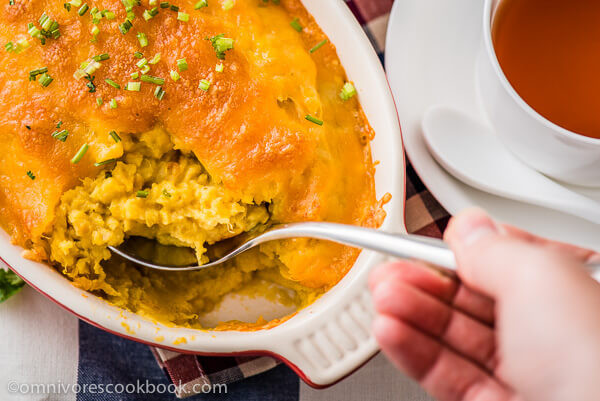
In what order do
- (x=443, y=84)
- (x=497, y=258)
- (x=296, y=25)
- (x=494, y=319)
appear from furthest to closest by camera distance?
(x=443, y=84), (x=296, y=25), (x=494, y=319), (x=497, y=258)

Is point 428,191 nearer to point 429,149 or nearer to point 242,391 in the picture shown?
point 429,149

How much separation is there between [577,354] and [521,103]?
1.00 meters

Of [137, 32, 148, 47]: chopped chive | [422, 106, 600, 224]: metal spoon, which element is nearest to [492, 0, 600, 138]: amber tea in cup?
[422, 106, 600, 224]: metal spoon

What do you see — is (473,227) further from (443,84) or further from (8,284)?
(8,284)

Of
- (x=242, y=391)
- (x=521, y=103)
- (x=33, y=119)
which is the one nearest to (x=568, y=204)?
(x=521, y=103)

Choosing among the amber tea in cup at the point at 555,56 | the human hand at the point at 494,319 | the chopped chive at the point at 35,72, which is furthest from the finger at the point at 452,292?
the chopped chive at the point at 35,72

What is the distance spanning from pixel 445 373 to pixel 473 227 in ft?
1.32

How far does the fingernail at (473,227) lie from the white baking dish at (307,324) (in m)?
0.61

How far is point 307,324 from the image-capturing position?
2.02 metres

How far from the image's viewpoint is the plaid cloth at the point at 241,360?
7.99 feet

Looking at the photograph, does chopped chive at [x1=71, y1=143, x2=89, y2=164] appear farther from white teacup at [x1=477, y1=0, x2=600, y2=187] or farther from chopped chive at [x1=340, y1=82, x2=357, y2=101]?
white teacup at [x1=477, y1=0, x2=600, y2=187]

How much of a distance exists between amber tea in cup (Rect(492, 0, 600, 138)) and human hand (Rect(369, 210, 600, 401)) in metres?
0.73

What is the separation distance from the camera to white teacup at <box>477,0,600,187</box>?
2016 mm

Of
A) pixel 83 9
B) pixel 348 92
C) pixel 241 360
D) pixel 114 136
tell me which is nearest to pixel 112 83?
pixel 114 136
